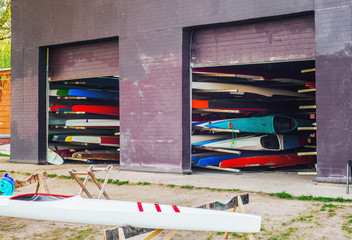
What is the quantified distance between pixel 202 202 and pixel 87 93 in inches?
283

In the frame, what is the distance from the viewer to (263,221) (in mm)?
4883

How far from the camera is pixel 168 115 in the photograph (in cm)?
912

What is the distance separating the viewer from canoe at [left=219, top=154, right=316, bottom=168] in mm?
9852

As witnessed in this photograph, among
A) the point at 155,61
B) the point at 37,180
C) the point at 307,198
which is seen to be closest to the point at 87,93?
the point at 155,61

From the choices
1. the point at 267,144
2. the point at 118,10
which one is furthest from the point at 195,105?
the point at 118,10

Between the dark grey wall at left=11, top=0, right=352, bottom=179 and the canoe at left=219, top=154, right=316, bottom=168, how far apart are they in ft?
4.35

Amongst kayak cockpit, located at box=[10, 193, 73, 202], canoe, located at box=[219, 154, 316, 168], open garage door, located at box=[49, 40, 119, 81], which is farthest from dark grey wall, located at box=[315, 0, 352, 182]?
open garage door, located at box=[49, 40, 119, 81]

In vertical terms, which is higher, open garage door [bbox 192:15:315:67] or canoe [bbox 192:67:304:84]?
open garage door [bbox 192:15:315:67]

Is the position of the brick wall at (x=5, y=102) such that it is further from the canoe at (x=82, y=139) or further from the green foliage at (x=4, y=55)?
the green foliage at (x=4, y=55)

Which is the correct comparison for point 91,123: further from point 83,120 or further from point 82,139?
point 82,139

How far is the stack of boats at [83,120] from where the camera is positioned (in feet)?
39.6

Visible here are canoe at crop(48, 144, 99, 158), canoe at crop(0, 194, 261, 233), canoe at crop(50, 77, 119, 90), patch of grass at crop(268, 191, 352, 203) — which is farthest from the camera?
canoe at crop(48, 144, 99, 158)

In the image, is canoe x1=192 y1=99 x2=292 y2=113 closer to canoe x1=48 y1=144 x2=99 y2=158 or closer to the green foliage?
canoe x1=48 y1=144 x2=99 y2=158

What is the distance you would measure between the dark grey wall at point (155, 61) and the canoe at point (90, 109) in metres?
0.68
